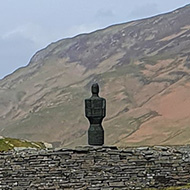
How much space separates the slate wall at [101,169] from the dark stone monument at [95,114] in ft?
4.13

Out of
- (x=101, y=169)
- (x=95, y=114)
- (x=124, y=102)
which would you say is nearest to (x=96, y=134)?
(x=95, y=114)

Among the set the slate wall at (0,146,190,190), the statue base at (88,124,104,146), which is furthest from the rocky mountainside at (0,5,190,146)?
the slate wall at (0,146,190,190)

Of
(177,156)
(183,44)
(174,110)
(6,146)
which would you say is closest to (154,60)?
(183,44)

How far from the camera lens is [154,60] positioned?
16788 cm

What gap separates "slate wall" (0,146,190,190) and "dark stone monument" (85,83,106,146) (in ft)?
4.13

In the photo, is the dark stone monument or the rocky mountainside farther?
the rocky mountainside

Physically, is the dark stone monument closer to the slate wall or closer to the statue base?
the statue base

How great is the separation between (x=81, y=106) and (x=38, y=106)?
2453 cm

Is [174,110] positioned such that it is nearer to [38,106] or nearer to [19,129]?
[19,129]

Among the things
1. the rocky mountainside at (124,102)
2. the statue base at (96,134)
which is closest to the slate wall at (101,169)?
the statue base at (96,134)

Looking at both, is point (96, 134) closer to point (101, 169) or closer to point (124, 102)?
point (101, 169)

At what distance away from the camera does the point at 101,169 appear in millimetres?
17859

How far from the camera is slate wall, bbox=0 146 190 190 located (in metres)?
17.8

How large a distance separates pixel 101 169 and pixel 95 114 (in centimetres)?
232
